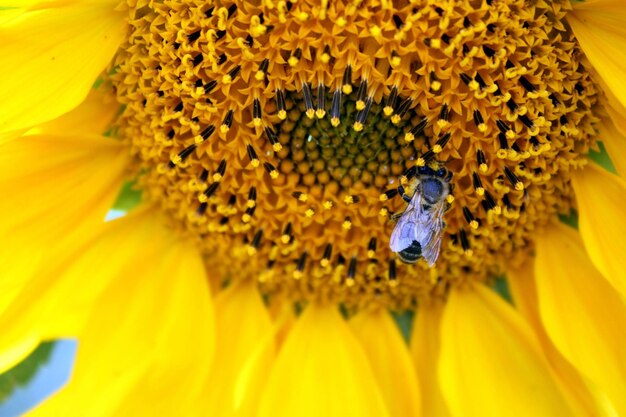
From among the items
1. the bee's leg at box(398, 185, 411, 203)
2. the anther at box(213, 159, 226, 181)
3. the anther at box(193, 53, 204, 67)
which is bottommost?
the bee's leg at box(398, 185, 411, 203)

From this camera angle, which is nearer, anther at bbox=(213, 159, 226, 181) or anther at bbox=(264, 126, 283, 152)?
anther at bbox=(264, 126, 283, 152)

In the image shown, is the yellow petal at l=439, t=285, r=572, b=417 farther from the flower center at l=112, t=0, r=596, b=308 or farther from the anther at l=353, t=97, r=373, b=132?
the anther at l=353, t=97, r=373, b=132

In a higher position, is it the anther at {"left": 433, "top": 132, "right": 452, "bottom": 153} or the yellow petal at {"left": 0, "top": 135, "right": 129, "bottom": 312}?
the anther at {"left": 433, "top": 132, "right": 452, "bottom": 153}

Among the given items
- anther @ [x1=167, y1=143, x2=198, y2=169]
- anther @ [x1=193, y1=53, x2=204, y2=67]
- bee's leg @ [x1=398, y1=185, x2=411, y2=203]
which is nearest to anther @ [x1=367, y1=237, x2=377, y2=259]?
bee's leg @ [x1=398, y1=185, x2=411, y2=203]

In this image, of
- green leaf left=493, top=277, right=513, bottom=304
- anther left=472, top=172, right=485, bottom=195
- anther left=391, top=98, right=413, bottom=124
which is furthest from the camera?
green leaf left=493, top=277, right=513, bottom=304

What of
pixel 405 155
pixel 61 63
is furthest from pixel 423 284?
pixel 61 63

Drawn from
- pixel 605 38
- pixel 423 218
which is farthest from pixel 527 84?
pixel 423 218

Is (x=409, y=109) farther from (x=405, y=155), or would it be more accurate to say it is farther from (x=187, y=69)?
(x=187, y=69)
